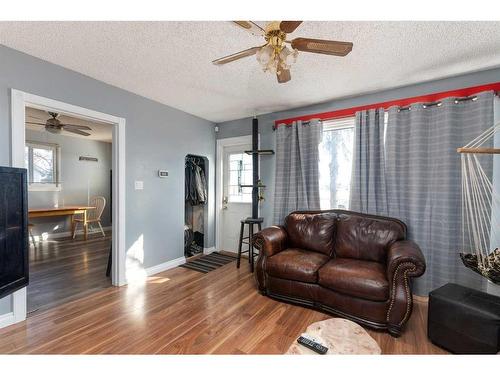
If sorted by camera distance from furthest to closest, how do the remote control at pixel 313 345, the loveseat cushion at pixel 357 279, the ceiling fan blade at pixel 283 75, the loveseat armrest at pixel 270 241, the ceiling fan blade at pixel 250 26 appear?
the loveseat armrest at pixel 270 241 < the loveseat cushion at pixel 357 279 < the ceiling fan blade at pixel 283 75 < the ceiling fan blade at pixel 250 26 < the remote control at pixel 313 345

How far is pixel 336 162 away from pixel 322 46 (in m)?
1.97

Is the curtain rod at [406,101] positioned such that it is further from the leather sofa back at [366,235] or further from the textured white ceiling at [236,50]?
the leather sofa back at [366,235]

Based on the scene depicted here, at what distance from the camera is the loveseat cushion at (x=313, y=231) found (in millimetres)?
2824

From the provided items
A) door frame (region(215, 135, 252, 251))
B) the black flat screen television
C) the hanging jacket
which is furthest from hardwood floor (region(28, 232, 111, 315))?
door frame (region(215, 135, 252, 251))

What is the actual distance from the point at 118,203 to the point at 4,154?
1103 mm

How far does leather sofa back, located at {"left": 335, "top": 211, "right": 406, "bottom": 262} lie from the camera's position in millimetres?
2480

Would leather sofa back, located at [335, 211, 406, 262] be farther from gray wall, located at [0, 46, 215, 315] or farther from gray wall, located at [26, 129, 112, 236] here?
gray wall, located at [26, 129, 112, 236]

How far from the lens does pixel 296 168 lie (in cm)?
339

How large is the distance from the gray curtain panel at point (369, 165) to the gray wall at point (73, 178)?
20.4ft

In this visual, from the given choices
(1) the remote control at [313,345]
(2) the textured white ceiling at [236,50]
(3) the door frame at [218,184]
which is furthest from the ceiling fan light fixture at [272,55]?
(3) the door frame at [218,184]

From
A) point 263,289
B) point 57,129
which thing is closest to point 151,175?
point 57,129

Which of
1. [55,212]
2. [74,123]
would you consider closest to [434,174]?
[74,123]

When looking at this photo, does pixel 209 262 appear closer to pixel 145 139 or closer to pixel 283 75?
pixel 145 139

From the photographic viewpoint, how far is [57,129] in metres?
3.69
